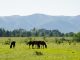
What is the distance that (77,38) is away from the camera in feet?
351

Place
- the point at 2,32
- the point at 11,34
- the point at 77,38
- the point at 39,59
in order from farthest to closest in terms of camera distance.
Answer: the point at 11,34 < the point at 2,32 < the point at 77,38 < the point at 39,59

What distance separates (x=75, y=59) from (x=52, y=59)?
101 inches

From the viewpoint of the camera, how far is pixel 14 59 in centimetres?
2884

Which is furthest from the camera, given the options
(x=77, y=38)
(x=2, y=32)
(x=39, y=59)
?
(x=2, y=32)

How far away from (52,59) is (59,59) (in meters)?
0.76

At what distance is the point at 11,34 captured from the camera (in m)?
198

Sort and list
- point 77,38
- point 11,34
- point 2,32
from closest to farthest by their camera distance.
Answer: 1. point 77,38
2. point 2,32
3. point 11,34

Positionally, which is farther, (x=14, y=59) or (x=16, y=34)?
(x=16, y=34)

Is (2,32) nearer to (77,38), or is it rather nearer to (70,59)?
(77,38)

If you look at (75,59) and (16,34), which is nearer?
(75,59)

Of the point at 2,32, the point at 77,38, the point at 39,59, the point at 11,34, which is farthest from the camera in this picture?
the point at 11,34

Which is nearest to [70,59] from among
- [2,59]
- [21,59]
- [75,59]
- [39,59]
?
[75,59]

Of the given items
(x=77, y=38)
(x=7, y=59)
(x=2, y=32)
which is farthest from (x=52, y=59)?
(x=2, y=32)

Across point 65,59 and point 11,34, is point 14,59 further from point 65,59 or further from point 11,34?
point 11,34
